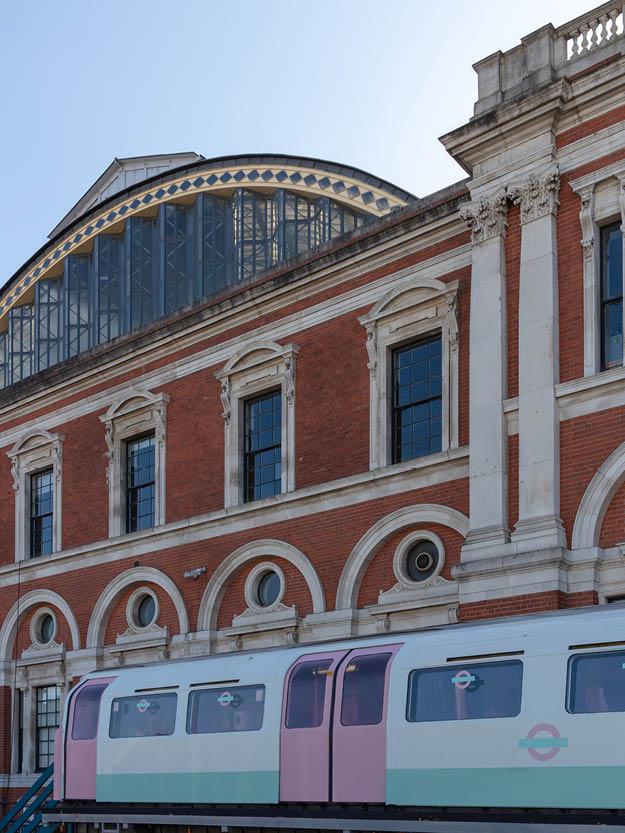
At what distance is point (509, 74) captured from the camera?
22016 millimetres

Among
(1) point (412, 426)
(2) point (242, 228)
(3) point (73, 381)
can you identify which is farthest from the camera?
(2) point (242, 228)

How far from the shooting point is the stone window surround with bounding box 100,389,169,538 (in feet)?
94.2

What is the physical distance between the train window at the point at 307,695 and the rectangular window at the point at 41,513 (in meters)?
14.5

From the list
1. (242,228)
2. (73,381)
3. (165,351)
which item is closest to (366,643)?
(165,351)

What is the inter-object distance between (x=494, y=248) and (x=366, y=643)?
23.5ft

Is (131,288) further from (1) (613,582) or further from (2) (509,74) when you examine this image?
(1) (613,582)

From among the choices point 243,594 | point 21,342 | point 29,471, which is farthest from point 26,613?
point 21,342

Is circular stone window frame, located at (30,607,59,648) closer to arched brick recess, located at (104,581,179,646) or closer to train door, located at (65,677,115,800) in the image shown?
arched brick recess, located at (104,581,179,646)

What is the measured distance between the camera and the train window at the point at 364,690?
17.0 meters

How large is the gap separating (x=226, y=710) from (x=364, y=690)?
2.77 metres

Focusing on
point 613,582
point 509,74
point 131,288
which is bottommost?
point 613,582

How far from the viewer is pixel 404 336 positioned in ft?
78.8

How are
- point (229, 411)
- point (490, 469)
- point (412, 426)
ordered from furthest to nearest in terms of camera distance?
point (229, 411), point (412, 426), point (490, 469)

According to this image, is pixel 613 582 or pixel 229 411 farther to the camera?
pixel 229 411
